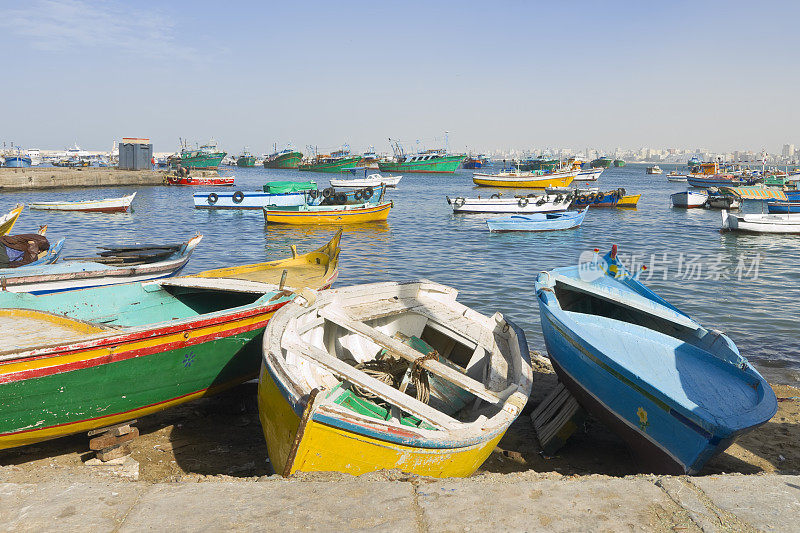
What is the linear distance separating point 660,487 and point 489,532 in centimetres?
129

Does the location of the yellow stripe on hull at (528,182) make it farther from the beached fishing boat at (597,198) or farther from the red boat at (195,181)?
the red boat at (195,181)

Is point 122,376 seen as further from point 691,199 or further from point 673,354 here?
point 691,199

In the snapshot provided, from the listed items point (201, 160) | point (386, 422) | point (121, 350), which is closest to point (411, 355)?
point (386, 422)

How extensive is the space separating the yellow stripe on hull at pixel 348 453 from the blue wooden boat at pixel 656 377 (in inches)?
74.3

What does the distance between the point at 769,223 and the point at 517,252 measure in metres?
13.4

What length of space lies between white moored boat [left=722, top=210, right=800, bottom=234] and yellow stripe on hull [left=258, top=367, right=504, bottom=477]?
27.5m

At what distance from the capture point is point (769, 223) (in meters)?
26.4

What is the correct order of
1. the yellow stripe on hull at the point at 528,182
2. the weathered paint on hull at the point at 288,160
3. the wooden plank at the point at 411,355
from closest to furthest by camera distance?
1. the wooden plank at the point at 411,355
2. the yellow stripe on hull at the point at 528,182
3. the weathered paint on hull at the point at 288,160

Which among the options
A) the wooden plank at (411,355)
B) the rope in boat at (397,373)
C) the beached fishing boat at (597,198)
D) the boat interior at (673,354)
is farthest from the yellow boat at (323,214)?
the rope in boat at (397,373)

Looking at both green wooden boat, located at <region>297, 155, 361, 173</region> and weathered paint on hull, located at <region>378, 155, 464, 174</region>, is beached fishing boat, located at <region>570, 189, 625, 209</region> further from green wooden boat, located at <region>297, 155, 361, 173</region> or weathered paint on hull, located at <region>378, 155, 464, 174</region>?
green wooden boat, located at <region>297, 155, 361, 173</region>

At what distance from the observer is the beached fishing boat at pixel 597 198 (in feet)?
124

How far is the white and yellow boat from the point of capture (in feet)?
193

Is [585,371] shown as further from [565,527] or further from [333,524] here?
[333,524]

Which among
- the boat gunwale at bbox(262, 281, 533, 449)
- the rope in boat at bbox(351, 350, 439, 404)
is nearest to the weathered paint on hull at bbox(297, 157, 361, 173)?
the rope in boat at bbox(351, 350, 439, 404)
